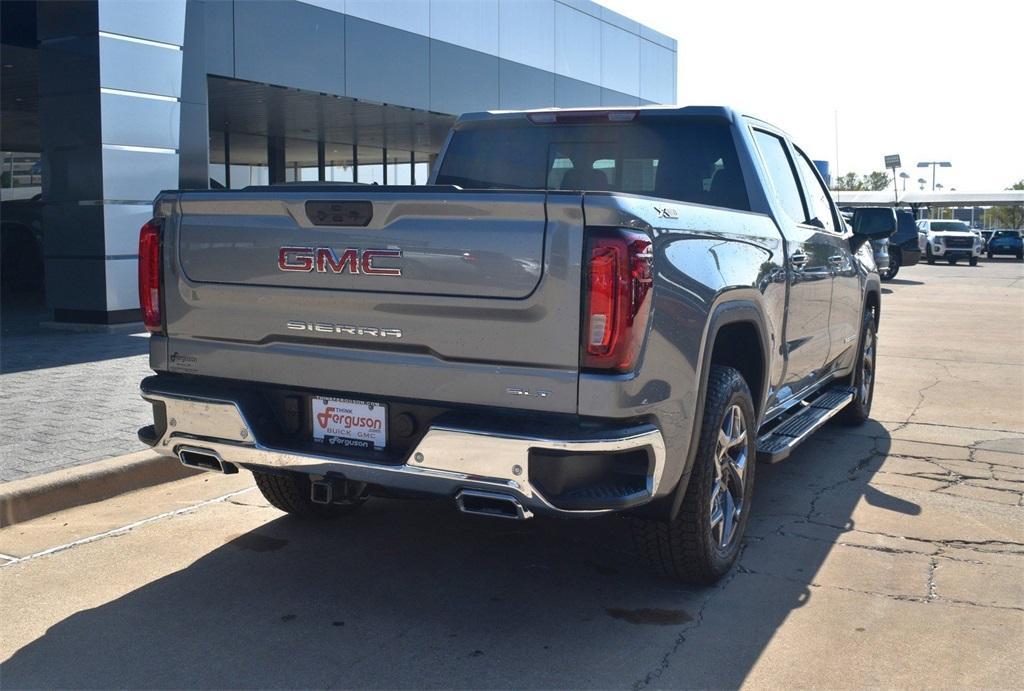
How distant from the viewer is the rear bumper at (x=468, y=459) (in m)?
3.56

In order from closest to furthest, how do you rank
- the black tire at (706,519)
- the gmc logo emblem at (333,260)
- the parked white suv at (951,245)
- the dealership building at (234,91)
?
1. the gmc logo emblem at (333,260)
2. the black tire at (706,519)
3. the dealership building at (234,91)
4. the parked white suv at (951,245)

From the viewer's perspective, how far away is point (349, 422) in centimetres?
401

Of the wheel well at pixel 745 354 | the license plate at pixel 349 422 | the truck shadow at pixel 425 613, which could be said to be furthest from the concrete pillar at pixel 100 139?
the wheel well at pixel 745 354

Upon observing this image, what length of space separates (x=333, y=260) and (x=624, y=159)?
211 centimetres

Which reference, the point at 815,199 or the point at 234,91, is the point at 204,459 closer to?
the point at 815,199

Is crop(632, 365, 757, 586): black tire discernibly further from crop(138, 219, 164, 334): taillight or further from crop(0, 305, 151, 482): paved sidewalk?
crop(0, 305, 151, 482): paved sidewalk

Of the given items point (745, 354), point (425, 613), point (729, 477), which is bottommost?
point (425, 613)

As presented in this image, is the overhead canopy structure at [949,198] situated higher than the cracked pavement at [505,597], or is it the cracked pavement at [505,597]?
the overhead canopy structure at [949,198]

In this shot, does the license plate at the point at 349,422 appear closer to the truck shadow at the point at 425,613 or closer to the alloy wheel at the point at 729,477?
the truck shadow at the point at 425,613

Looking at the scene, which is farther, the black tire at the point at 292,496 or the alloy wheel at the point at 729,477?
the black tire at the point at 292,496

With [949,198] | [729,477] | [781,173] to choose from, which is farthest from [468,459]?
[949,198]

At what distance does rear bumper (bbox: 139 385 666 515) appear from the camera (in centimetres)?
356

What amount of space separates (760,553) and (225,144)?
76.3ft

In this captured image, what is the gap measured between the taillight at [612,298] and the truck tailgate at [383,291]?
53mm
